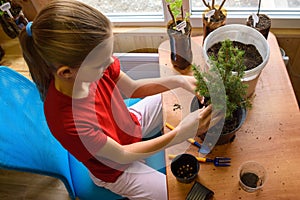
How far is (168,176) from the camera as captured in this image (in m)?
0.86

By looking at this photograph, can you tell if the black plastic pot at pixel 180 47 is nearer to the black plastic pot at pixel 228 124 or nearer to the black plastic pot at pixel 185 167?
the black plastic pot at pixel 228 124

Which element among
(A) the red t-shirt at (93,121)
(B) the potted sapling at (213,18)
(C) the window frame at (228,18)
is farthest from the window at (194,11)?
(A) the red t-shirt at (93,121)

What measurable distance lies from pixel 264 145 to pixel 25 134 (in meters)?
0.72

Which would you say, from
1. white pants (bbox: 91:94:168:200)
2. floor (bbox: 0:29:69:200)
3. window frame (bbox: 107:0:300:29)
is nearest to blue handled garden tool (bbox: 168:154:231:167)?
white pants (bbox: 91:94:168:200)

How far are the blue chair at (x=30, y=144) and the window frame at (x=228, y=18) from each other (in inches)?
25.8

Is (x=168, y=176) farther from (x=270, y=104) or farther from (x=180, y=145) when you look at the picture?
(x=270, y=104)

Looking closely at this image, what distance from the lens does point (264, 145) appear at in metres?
0.89

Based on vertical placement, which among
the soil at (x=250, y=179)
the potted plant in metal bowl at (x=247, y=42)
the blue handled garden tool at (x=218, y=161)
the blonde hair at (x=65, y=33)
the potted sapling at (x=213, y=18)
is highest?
the blonde hair at (x=65, y=33)

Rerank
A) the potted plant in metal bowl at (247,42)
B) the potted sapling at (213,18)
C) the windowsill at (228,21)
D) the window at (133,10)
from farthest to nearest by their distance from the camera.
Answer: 1. the window at (133,10)
2. the windowsill at (228,21)
3. the potted sapling at (213,18)
4. the potted plant in metal bowl at (247,42)

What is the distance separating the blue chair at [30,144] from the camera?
85 cm

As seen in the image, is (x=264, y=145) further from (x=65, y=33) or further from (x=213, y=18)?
(x=65, y=33)

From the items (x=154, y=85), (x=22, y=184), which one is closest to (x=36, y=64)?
(x=154, y=85)

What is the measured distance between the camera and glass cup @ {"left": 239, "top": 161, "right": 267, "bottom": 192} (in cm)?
82

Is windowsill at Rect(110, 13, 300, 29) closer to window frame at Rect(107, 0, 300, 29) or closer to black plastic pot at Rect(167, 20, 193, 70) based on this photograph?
window frame at Rect(107, 0, 300, 29)
